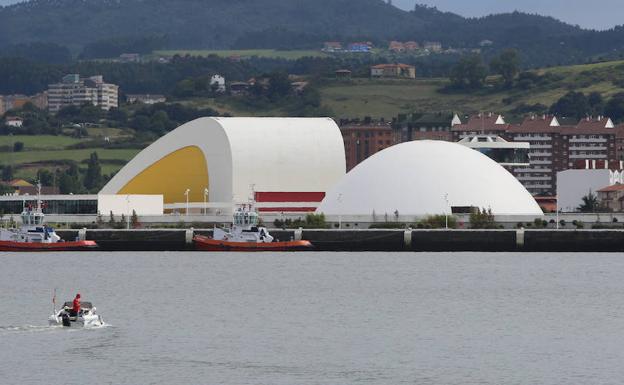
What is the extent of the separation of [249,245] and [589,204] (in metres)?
77.5

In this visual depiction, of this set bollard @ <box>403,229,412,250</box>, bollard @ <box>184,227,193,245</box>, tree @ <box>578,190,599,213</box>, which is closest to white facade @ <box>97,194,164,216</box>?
bollard @ <box>184,227,193,245</box>

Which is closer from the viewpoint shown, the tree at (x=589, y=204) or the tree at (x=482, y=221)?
the tree at (x=482, y=221)

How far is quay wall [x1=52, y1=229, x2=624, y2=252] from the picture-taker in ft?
405

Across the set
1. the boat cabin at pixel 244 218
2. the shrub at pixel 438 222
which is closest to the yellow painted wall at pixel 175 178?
the shrub at pixel 438 222

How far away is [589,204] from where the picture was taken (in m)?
192

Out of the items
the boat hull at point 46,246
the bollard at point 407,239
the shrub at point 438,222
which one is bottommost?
the boat hull at point 46,246

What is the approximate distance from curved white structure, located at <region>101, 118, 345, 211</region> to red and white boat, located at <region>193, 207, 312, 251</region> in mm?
34439

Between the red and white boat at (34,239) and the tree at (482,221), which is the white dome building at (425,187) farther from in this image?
the red and white boat at (34,239)

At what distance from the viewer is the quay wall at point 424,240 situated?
4860 inches

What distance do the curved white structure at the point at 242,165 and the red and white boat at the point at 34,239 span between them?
35766mm
